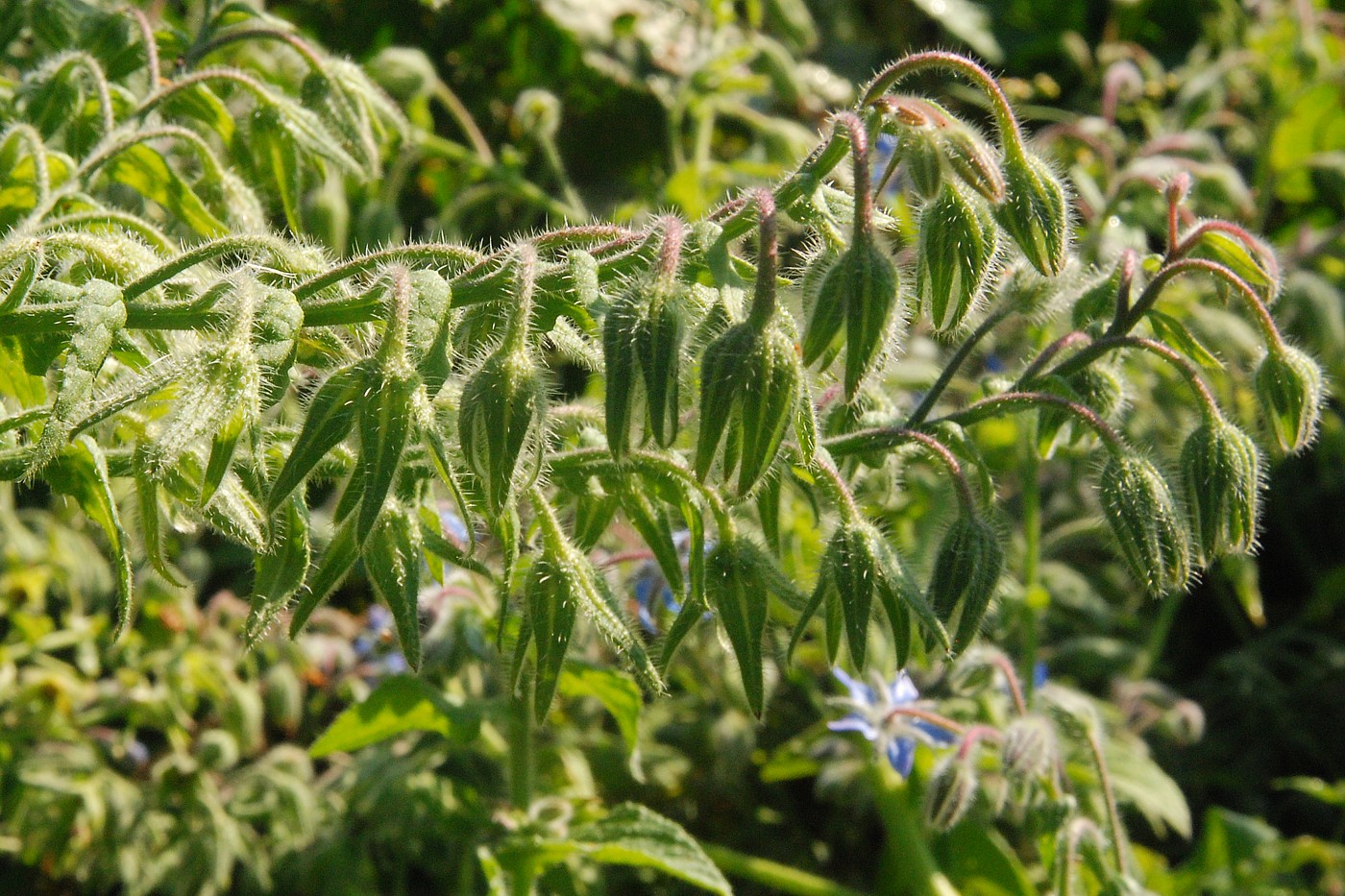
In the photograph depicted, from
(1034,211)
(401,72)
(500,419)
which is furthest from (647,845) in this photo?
(401,72)

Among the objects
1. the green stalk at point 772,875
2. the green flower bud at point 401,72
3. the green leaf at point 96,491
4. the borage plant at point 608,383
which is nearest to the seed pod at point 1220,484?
the borage plant at point 608,383

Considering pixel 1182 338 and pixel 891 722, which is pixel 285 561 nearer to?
pixel 1182 338

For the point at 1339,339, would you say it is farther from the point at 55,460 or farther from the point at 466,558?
the point at 55,460

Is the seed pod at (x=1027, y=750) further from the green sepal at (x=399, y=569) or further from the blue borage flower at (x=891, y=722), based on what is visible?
the green sepal at (x=399, y=569)

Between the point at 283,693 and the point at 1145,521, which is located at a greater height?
the point at 1145,521

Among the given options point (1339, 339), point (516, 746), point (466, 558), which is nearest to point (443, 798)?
point (516, 746)

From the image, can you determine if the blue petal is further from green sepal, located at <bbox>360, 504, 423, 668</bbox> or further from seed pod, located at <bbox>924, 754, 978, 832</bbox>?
green sepal, located at <bbox>360, 504, 423, 668</bbox>

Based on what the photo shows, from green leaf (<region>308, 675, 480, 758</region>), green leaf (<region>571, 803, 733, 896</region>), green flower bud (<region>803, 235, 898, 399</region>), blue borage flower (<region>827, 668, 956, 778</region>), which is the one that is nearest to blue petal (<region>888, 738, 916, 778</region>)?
blue borage flower (<region>827, 668, 956, 778</region>)
